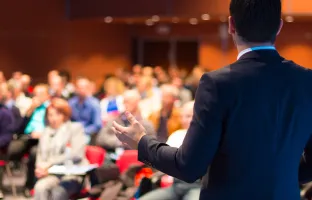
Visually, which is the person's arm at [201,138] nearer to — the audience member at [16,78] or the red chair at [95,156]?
the red chair at [95,156]

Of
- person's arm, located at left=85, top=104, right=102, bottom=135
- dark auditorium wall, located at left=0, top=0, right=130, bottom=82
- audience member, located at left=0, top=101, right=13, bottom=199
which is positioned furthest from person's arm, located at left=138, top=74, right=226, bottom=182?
dark auditorium wall, located at left=0, top=0, right=130, bottom=82

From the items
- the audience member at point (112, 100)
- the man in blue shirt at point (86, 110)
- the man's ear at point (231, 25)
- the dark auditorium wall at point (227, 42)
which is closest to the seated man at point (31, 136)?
the man in blue shirt at point (86, 110)

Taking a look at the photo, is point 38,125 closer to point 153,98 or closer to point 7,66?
point 153,98

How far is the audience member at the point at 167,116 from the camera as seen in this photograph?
7.18 meters

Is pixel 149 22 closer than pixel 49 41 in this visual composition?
No

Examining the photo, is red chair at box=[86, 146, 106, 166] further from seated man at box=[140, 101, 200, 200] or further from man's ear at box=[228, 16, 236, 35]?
man's ear at box=[228, 16, 236, 35]

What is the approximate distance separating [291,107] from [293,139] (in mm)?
85

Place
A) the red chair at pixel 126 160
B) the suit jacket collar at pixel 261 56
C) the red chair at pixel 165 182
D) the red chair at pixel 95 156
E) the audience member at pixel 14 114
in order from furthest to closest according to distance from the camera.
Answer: the audience member at pixel 14 114
the red chair at pixel 95 156
the red chair at pixel 126 160
the red chair at pixel 165 182
the suit jacket collar at pixel 261 56

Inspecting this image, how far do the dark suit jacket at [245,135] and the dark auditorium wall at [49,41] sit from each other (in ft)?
43.0

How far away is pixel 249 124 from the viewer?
163cm

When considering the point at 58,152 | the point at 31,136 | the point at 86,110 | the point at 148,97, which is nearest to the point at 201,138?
the point at 58,152

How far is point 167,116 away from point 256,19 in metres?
5.90

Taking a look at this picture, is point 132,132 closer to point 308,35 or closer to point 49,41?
point 49,41

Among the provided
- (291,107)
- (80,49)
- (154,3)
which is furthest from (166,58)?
(291,107)
